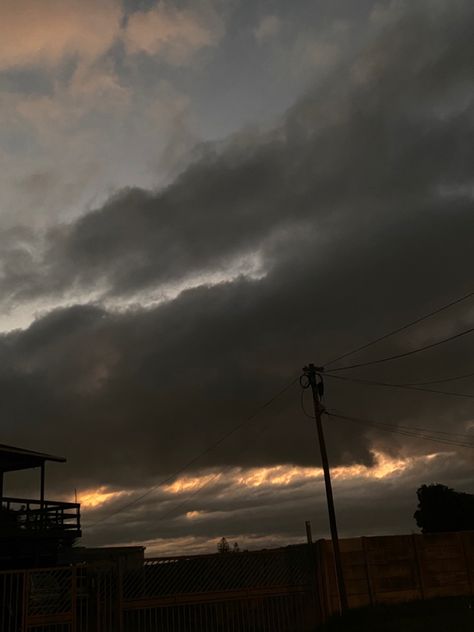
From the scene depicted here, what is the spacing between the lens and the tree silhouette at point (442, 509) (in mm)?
54406

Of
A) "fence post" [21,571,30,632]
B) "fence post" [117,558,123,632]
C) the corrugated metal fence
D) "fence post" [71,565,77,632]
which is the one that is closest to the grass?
the corrugated metal fence

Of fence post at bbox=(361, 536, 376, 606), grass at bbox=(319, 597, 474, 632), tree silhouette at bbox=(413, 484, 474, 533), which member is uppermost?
tree silhouette at bbox=(413, 484, 474, 533)

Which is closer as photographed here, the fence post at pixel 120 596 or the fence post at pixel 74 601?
the fence post at pixel 74 601

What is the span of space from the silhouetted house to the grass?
12857 mm

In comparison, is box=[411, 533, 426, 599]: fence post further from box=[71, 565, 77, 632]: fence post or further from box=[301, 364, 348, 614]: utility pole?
box=[71, 565, 77, 632]: fence post

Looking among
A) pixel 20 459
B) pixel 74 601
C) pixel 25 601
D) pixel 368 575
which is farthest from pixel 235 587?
pixel 20 459

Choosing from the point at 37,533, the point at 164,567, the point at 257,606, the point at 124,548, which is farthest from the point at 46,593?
the point at 124,548

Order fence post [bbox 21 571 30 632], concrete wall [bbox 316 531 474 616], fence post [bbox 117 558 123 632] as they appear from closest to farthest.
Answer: fence post [bbox 21 571 30 632], fence post [bbox 117 558 123 632], concrete wall [bbox 316 531 474 616]

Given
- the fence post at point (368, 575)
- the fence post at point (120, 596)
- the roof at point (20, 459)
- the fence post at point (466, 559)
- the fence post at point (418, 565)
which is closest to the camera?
the fence post at point (120, 596)

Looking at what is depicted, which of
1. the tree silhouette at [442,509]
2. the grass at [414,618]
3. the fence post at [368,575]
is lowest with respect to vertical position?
the grass at [414,618]

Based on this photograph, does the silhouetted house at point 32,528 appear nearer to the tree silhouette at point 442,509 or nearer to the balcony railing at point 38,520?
the balcony railing at point 38,520

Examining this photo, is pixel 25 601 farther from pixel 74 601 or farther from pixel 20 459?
pixel 20 459

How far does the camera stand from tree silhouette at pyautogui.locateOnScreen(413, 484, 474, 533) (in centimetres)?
5441

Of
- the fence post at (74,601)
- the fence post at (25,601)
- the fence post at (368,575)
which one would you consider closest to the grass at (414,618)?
the fence post at (368,575)
